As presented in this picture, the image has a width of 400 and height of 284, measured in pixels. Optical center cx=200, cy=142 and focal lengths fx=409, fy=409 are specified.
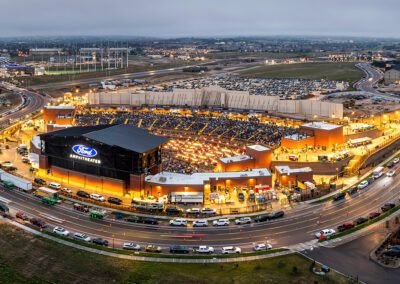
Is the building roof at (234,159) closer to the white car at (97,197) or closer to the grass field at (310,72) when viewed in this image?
the white car at (97,197)

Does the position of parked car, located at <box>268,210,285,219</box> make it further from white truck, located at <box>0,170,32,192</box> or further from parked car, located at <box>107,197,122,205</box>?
white truck, located at <box>0,170,32,192</box>

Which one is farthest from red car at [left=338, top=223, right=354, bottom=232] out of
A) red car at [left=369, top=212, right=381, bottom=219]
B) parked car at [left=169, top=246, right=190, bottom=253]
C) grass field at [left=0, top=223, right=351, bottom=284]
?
parked car at [left=169, top=246, right=190, bottom=253]

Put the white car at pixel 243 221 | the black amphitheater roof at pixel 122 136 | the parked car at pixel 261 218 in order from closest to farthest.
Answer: the white car at pixel 243 221
the parked car at pixel 261 218
the black amphitheater roof at pixel 122 136

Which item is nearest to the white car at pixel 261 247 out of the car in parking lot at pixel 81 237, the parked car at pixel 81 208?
the car in parking lot at pixel 81 237

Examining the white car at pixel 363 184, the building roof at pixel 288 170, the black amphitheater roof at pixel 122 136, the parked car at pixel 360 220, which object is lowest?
the parked car at pixel 360 220

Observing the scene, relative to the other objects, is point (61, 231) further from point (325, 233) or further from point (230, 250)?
point (325, 233)

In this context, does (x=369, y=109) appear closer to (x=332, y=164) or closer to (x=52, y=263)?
(x=332, y=164)
